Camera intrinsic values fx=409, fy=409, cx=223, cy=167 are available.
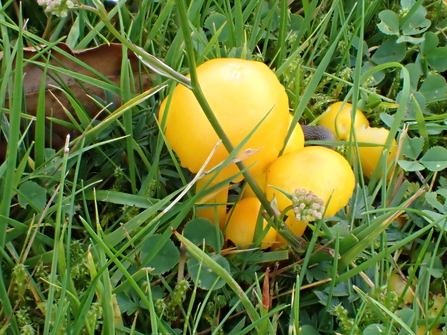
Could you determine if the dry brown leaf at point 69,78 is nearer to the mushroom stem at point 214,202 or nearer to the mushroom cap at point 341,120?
the mushroom stem at point 214,202

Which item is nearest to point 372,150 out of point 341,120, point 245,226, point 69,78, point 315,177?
point 341,120

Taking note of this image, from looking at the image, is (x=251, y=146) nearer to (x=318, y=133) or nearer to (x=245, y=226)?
(x=245, y=226)

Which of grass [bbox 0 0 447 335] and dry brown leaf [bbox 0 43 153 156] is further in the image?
dry brown leaf [bbox 0 43 153 156]

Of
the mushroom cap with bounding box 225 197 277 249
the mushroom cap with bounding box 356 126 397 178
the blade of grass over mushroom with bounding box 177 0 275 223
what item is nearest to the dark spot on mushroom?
the mushroom cap with bounding box 356 126 397 178

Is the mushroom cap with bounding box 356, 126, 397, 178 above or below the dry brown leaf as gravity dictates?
below

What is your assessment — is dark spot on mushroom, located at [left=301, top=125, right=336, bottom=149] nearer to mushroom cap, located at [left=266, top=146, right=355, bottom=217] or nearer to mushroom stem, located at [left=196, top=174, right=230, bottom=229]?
mushroom cap, located at [left=266, top=146, right=355, bottom=217]

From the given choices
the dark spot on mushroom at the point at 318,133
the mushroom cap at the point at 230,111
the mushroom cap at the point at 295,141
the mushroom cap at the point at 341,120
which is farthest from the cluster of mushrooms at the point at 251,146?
the mushroom cap at the point at 341,120
